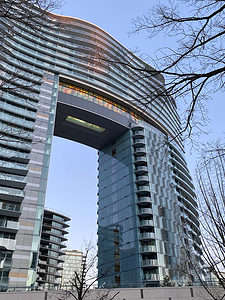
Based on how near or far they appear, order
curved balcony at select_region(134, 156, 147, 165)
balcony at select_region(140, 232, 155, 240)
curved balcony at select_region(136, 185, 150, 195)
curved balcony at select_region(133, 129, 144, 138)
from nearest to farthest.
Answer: balcony at select_region(140, 232, 155, 240) < curved balcony at select_region(136, 185, 150, 195) < curved balcony at select_region(134, 156, 147, 165) < curved balcony at select_region(133, 129, 144, 138)

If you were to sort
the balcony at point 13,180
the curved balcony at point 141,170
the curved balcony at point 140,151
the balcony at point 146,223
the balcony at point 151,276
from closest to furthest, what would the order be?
the balcony at point 13,180
the balcony at point 151,276
the balcony at point 146,223
the curved balcony at point 141,170
the curved balcony at point 140,151

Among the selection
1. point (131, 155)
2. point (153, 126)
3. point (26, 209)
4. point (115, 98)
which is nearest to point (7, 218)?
point (26, 209)

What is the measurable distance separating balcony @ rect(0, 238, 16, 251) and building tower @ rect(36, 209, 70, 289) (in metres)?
49.2

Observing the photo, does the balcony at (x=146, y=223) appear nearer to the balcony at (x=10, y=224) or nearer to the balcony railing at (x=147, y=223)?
the balcony railing at (x=147, y=223)

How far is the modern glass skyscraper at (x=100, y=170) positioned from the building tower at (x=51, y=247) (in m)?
36.1

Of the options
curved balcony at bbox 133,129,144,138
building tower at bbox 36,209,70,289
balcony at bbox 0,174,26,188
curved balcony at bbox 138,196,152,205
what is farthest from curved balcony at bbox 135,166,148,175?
building tower at bbox 36,209,70,289

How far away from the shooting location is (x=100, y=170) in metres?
59.3

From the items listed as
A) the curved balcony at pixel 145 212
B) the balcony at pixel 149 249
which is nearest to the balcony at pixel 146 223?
the curved balcony at pixel 145 212

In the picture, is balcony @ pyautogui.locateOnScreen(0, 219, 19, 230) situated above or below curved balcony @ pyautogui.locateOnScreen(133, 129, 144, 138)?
below

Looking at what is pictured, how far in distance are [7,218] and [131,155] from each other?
25.7 m

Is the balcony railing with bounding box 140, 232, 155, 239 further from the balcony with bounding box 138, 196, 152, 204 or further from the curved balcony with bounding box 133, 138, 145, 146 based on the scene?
the curved balcony with bounding box 133, 138, 145, 146

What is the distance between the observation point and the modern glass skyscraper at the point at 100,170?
34219 mm

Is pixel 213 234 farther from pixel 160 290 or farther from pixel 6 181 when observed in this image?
pixel 6 181

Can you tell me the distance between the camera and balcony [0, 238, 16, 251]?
31.6 m
